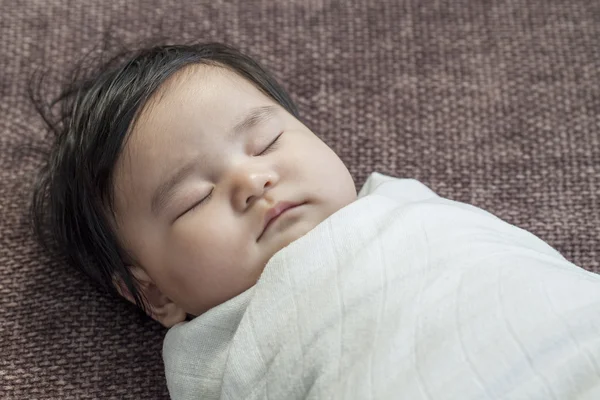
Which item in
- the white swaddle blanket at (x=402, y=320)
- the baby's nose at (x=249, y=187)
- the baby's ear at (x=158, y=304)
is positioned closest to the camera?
the white swaddle blanket at (x=402, y=320)

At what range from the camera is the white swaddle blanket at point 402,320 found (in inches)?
28.3

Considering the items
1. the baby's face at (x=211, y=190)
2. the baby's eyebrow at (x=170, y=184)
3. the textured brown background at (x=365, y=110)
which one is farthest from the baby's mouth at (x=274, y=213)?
the textured brown background at (x=365, y=110)

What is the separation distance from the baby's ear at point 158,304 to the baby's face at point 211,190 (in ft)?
0.12

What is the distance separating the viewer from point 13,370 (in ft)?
3.22

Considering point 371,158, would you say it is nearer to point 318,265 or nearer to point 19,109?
point 318,265

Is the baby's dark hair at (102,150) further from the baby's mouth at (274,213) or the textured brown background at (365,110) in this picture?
the baby's mouth at (274,213)

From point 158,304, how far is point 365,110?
45 cm

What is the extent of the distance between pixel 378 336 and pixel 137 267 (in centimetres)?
34

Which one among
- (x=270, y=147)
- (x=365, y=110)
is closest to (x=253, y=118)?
(x=270, y=147)

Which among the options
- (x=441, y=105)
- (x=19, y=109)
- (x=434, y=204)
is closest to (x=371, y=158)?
(x=441, y=105)

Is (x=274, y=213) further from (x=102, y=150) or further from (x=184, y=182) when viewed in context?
(x=102, y=150)

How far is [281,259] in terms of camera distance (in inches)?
32.1

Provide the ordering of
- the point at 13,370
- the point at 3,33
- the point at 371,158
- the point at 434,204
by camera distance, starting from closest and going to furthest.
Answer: the point at 434,204, the point at 13,370, the point at 371,158, the point at 3,33

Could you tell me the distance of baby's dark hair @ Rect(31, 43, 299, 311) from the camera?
0.90 m
